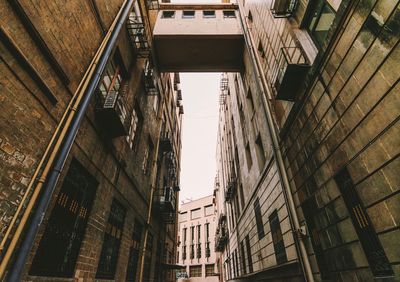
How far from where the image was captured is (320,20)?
608 centimetres

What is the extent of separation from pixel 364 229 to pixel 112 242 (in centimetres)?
738

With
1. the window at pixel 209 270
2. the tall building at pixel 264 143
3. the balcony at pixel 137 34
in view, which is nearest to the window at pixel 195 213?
the window at pixel 209 270

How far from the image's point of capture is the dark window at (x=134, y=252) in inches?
352

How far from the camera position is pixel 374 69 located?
3.54m

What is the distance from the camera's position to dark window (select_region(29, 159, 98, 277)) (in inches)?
176

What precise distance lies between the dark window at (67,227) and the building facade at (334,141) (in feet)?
19.4

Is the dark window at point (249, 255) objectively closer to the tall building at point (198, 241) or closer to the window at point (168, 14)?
the window at point (168, 14)

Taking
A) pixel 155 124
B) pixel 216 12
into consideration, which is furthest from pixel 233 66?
pixel 155 124

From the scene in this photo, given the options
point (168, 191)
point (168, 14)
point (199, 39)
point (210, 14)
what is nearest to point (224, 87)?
point (210, 14)

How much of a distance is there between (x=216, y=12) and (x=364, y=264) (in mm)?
17756

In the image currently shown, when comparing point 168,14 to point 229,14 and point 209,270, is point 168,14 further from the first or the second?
point 209,270

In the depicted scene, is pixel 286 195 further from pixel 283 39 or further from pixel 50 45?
pixel 50 45

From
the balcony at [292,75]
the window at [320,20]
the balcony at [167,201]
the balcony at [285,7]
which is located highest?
the balcony at [285,7]

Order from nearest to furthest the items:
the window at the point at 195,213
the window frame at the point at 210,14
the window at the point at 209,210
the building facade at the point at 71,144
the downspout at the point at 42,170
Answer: the downspout at the point at 42,170, the building facade at the point at 71,144, the window frame at the point at 210,14, the window at the point at 209,210, the window at the point at 195,213
